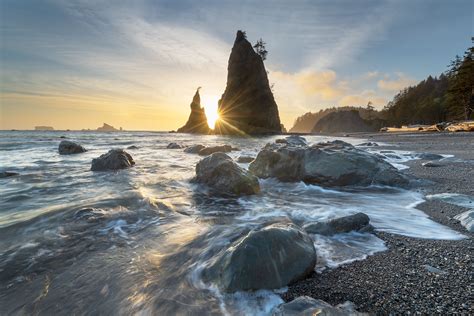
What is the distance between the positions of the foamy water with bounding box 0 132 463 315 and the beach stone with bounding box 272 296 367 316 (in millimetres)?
157

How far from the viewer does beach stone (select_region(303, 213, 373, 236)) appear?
333 cm

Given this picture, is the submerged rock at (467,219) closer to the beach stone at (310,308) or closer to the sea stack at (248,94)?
the beach stone at (310,308)

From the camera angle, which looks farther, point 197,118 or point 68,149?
point 197,118

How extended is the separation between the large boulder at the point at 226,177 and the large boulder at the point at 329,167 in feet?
4.14

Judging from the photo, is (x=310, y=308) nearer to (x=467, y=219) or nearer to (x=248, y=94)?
(x=467, y=219)

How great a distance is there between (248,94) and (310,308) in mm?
61929

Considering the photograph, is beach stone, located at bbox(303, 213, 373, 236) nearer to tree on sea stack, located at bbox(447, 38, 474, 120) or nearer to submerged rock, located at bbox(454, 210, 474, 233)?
submerged rock, located at bbox(454, 210, 474, 233)

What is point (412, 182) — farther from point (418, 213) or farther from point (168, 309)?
point (168, 309)

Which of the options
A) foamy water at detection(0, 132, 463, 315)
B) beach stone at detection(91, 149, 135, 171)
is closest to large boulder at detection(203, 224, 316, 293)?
foamy water at detection(0, 132, 463, 315)

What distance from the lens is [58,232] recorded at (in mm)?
3660

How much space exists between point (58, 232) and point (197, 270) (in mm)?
2357

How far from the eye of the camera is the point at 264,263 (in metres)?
2.30

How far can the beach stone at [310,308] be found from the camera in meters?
1.77

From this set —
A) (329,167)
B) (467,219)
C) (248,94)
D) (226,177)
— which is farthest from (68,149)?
(248,94)
